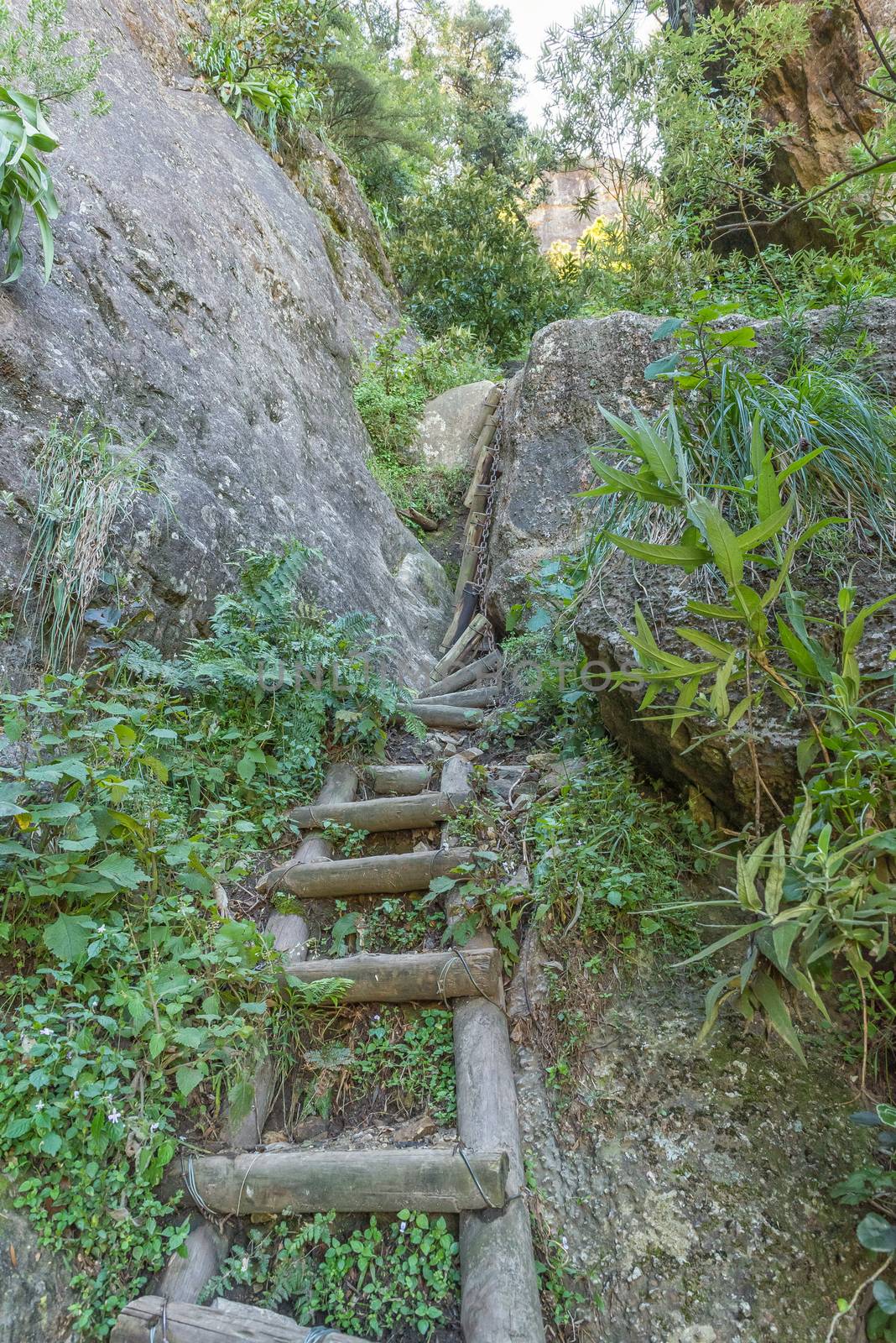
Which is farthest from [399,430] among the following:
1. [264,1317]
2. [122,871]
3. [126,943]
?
[264,1317]

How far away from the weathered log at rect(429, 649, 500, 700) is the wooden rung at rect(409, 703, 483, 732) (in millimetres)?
521

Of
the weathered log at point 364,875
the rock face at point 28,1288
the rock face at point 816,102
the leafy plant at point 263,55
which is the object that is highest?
the leafy plant at point 263,55

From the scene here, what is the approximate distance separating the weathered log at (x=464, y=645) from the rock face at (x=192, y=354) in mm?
168

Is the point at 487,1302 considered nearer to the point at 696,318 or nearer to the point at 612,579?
the point at 612,579

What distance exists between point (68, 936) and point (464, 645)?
9.96ft

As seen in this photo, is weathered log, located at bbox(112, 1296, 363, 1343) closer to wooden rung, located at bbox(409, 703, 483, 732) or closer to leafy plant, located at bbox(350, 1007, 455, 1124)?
leafy plant, located at bbox(350, 1007, 455, 1124)

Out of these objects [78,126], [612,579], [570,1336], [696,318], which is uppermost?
[78,126]

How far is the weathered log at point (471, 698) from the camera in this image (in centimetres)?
383

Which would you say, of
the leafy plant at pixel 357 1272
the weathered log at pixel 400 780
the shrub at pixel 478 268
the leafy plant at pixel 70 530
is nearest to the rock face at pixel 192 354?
the leafy plant at pixel 70 530

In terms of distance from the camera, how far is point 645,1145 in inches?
70.4

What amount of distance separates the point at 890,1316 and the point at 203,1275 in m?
1.36

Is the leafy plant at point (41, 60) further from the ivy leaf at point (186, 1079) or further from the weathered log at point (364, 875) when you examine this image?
the ivy leaf at point (186, 1079)

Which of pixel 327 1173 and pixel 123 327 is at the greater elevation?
pixel 123 327

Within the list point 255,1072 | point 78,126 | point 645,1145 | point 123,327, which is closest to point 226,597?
point 123,327
